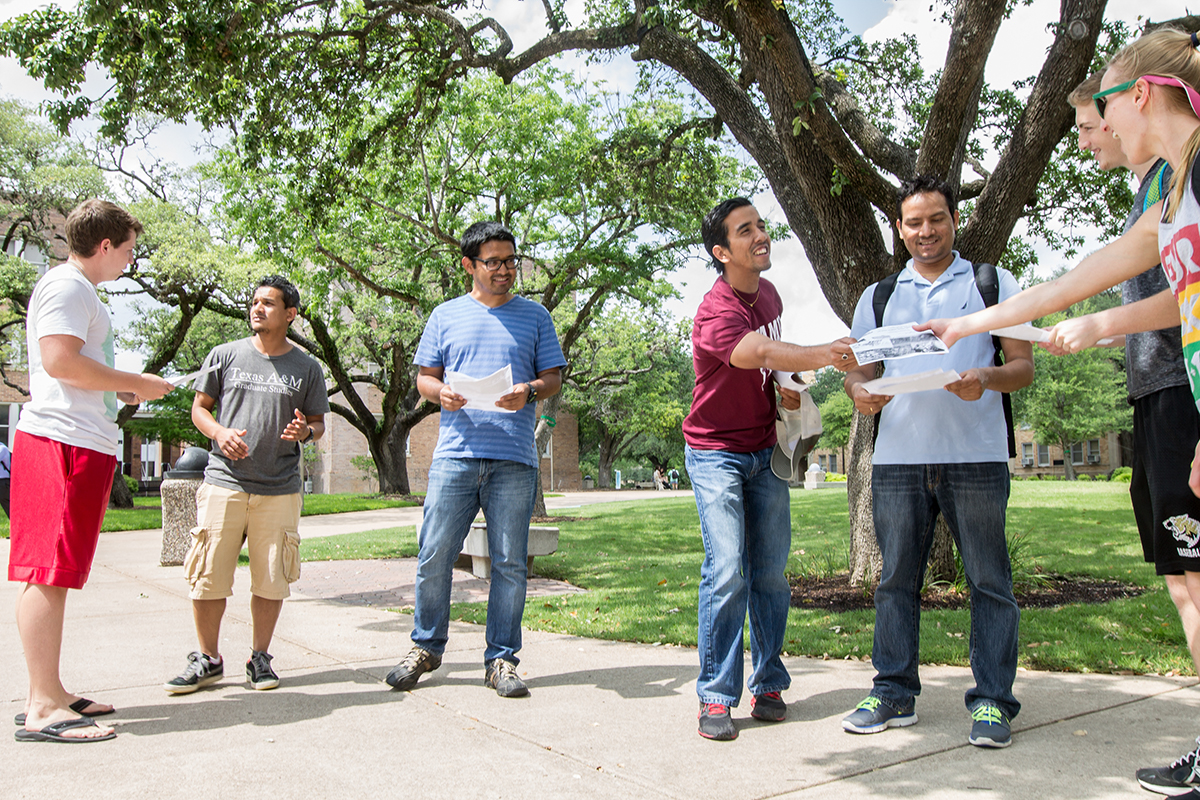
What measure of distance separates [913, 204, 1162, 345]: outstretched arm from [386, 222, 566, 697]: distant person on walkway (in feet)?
7.41

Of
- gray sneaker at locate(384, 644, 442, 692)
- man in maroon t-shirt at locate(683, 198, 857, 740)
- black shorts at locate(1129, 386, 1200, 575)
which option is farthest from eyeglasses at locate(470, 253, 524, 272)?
black shorts at locate(1129, 386, 1200, 575)

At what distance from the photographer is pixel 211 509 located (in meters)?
4.41

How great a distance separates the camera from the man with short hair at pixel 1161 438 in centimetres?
274

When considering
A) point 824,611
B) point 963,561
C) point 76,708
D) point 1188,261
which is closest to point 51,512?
point 76,708

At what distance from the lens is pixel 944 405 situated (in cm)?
353

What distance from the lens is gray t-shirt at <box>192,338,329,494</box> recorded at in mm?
4465

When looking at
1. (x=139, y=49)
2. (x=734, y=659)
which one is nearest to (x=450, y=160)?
(x=139, y=49)

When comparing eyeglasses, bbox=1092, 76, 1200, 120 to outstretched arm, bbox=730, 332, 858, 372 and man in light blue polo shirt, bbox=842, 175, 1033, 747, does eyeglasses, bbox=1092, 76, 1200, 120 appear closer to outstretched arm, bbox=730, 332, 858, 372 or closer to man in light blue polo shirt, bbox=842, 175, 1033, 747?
man in light blue polo shirt, bbox=842, 175, 1033, 747

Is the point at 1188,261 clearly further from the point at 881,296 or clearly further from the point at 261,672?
the point at 261,672

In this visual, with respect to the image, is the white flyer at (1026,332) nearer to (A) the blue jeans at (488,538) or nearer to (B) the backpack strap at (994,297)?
(B) the backpack strap at (994,297)

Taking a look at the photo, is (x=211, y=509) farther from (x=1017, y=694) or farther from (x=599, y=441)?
(x=599, y=441)

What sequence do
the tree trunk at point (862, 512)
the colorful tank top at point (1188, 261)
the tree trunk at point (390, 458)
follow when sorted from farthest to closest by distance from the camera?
the tree trunk at point (390, 458)
the tree trunk at point (862, 512)
the colorful tank top at point (1188, 261)

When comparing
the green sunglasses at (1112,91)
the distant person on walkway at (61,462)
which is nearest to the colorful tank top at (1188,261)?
the green sunglasses at (1112,91)

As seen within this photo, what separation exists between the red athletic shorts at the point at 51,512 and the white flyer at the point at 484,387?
159 centimetres
